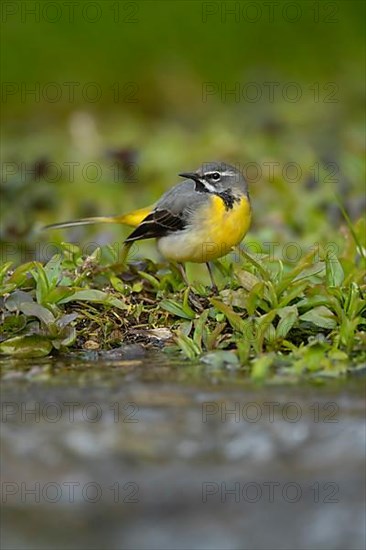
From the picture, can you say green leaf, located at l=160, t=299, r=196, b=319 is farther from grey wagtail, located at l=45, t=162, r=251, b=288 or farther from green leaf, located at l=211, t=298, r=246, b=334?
grey wagtail, located at l=45, t=162, r=251, b=288

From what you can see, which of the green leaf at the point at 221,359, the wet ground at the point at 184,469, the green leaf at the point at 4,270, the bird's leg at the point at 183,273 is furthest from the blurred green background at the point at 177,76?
the wet ground at the point at 184,469

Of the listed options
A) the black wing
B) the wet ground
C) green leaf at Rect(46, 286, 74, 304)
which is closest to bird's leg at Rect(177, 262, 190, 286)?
the black wing

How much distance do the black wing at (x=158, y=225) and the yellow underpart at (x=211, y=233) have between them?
69 millimetres

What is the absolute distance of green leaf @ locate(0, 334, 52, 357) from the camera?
532 centimetres

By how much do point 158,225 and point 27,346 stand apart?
5.67 feet

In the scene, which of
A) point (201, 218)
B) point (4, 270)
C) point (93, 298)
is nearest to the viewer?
point (93, 298)

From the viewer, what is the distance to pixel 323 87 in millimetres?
13625

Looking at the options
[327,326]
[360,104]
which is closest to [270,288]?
[327,326]

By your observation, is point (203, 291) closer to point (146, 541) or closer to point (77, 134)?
point (146, 541)

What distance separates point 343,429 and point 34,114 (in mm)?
10186

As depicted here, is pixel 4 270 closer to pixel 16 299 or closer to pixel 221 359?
pixel 16 299

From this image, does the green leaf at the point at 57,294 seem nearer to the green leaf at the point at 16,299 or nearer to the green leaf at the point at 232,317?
the green leaf at the point at 16,299

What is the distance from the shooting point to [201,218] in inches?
261

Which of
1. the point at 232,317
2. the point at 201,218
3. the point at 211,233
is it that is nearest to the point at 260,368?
the point at 232,317
